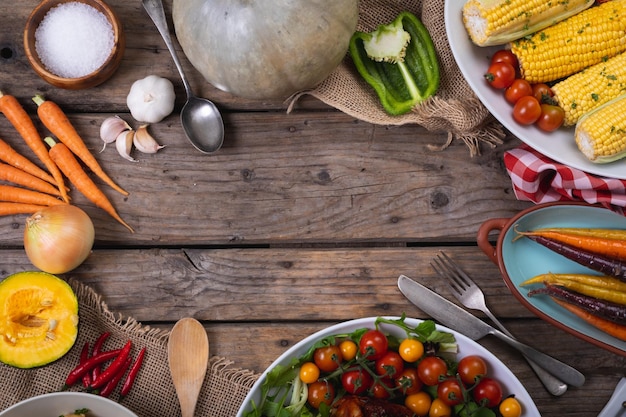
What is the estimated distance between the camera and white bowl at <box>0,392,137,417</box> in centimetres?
127

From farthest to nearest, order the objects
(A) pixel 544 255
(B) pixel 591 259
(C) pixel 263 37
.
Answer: (A) pixel 544 255 < (B) pixel 591 259 < (C) pixel 263 37

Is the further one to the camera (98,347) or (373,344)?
(98,347)

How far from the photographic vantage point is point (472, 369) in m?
1.28

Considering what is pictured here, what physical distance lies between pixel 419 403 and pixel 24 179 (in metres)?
0.96

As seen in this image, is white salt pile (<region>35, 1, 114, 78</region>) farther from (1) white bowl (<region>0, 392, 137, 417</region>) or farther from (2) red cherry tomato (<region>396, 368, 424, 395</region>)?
(2) red cherry tomato (<region>396, 368, 424, 395</region>)

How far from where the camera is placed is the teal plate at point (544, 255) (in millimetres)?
1339

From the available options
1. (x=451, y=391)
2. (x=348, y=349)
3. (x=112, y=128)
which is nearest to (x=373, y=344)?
(x=348, y=349)

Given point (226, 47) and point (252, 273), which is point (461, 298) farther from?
point (226, 47)

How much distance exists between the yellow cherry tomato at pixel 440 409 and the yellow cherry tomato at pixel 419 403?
0.04 feet

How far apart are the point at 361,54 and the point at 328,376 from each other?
0.67 metres

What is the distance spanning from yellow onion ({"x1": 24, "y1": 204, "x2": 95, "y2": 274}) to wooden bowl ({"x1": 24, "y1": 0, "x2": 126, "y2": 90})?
0.26 metres

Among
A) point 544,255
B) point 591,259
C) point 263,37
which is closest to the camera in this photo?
point 263,37

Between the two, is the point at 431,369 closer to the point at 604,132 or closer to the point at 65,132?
the point at 604,132

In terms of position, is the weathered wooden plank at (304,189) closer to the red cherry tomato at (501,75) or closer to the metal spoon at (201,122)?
the metal spoon at (201,122)
